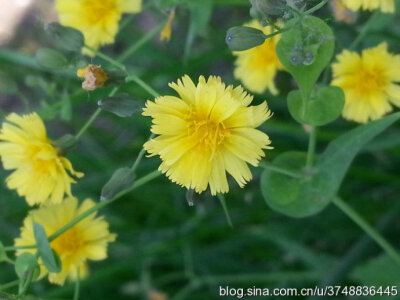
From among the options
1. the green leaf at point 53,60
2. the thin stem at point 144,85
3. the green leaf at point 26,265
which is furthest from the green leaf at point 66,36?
the green leaf at point 26,265

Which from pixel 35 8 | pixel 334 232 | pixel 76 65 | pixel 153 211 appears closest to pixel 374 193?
pixel 334 232

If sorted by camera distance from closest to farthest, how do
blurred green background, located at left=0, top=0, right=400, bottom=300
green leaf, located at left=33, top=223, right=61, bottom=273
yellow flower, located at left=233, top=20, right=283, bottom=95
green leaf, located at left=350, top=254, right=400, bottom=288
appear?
green leaf, located at left=33, top=223, right=61, bottom=273 < yellow flower, located at left=233, top=20, right=283, bottom=95 < green leaf, located at left=350, top=254, right=400, bottom=288 < blurred green background, located at left=0, top=0, right=400, bottom=300

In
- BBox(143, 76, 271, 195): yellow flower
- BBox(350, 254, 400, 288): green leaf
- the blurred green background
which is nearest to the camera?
BBox(143, 76, 271, 195): yellow flower

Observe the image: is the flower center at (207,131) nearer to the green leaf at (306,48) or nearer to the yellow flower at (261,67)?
the green leaf at (306,48)

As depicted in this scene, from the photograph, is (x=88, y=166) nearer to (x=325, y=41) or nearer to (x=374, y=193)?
(x=374, y=193)

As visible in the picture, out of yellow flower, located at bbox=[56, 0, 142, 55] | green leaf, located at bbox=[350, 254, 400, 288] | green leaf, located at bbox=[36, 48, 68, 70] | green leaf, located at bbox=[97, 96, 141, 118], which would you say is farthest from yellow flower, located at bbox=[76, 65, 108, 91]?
green leaf, located at bbox=[350, 254, 400, 288]

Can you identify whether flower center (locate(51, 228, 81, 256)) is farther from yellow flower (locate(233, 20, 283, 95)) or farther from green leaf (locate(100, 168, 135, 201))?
yellow flower (locate(233, 20, 283, 95))

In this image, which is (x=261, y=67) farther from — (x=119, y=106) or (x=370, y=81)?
(x=119, y=106)
